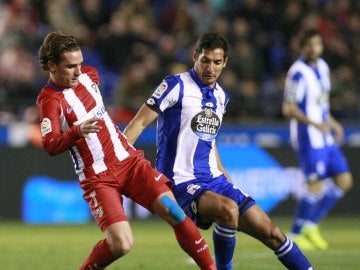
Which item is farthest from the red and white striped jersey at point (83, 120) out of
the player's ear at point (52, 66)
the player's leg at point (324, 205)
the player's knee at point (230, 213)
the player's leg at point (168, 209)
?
the player's leg at point (324, 205)

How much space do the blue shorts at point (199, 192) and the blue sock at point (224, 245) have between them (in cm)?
11

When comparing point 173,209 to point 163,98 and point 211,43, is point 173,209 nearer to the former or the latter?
point 163,98

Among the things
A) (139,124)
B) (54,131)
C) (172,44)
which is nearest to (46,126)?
(54,131)

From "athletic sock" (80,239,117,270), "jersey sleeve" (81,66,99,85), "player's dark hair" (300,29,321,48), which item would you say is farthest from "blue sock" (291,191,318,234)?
"athletic sock" (80,239,117,270)

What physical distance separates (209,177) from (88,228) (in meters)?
6.58

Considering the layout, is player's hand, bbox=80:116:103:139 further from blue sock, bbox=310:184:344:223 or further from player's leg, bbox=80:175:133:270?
blue sock, bbox=310:184:344:223

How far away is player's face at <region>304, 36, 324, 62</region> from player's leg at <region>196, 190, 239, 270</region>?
14.6 ft

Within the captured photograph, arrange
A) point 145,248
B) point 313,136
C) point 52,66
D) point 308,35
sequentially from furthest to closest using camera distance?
point 313,136, point 308,35, point 145,248, point 52,66

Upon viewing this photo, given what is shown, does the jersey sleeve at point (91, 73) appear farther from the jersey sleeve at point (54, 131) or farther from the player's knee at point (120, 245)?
the player's knee at point (120, 245)

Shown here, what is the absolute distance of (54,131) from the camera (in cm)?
786

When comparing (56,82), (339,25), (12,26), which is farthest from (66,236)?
(339,25)

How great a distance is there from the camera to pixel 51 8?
59.8ft

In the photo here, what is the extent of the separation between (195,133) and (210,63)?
21.9 inches

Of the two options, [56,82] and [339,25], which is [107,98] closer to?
[339,25]
